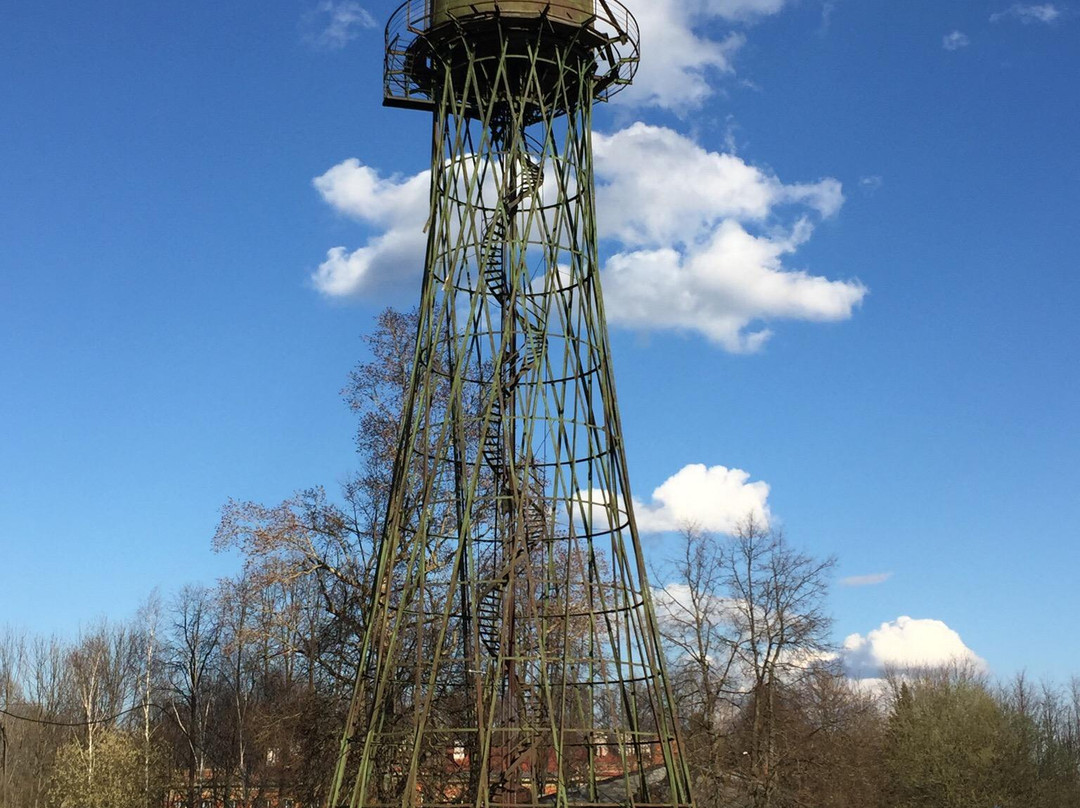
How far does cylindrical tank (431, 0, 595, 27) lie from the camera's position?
21250mm

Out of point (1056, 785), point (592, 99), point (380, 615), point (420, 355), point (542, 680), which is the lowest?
point (1056, 785)

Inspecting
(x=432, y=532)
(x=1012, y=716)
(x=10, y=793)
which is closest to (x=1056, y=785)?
(x=1012, y=716)

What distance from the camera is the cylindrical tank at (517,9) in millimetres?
21250

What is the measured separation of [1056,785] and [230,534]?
32.1 metres

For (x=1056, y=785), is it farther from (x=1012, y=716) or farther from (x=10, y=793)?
(x=10, y=793)

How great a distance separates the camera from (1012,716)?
4669cm

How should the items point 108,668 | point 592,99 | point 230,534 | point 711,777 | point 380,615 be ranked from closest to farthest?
point 380,615 < point 592,99 < point 230,534 < point 711,777 < point 108,668

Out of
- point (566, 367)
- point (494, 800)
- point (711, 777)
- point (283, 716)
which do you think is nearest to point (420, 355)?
point (566, 367)

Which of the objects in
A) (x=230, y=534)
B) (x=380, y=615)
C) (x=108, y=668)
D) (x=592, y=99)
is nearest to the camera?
(x=380, y=615)

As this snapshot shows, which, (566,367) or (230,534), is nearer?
(566,367)

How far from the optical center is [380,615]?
68.4 feet

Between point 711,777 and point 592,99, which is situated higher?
point 592,99

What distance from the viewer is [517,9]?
21266 millimetres

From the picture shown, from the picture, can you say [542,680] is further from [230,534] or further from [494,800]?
[230,534]
